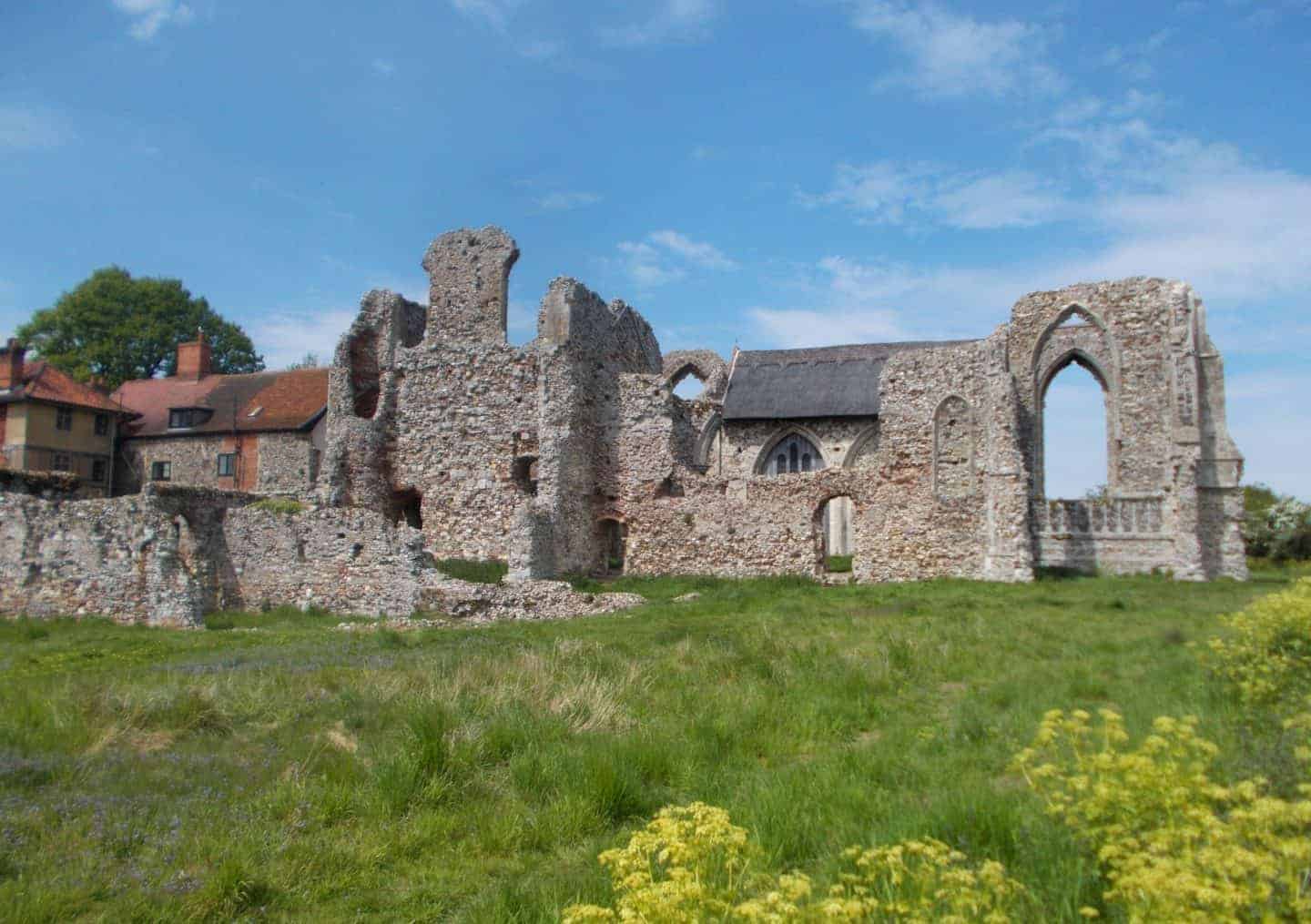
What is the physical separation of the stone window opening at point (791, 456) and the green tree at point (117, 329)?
3322 cm

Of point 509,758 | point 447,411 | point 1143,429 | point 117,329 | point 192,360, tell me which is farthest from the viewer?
point 117,329

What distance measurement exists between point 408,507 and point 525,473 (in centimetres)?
422

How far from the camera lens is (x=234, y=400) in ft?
140

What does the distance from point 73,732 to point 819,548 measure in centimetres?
1720

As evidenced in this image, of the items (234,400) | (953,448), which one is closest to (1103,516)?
(953,448)

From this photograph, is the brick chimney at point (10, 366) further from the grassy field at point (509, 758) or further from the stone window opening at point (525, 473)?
the grassy field at point (509, 758)

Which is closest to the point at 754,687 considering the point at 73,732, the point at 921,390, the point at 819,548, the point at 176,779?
the point at 176,779

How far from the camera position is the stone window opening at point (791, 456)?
35312mm

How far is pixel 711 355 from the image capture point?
120 ft

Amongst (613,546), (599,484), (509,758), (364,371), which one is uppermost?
(364,371)

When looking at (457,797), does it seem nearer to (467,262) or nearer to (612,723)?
(612,723)

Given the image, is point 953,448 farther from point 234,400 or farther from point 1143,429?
point 234,400

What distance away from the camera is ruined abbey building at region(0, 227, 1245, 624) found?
62.1 ft

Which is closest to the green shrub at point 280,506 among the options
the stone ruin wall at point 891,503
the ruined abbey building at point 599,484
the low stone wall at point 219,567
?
the low stone wall at point 219,567
